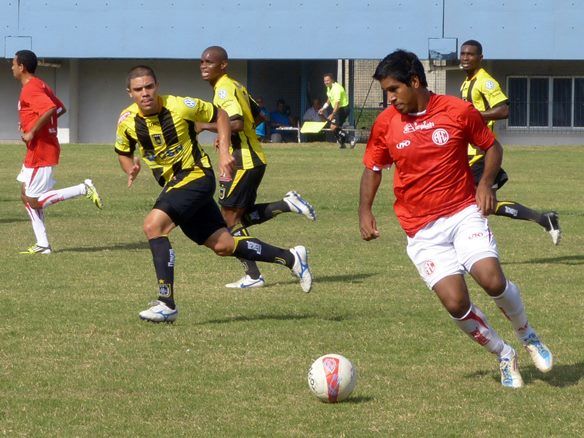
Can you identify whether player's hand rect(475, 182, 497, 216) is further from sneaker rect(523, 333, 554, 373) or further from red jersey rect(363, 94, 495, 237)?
sneaker rect(523, 333, 554, 373)

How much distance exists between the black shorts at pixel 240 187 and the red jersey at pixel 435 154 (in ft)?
13.8

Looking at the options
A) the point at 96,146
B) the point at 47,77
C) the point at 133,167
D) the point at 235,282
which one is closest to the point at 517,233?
the point at 235,282

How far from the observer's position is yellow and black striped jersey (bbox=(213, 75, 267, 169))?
34.5 ft

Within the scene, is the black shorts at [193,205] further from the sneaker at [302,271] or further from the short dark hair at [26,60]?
the short dark hair at [26,60]

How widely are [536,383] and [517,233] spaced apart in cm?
876

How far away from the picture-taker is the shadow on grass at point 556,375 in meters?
6.95

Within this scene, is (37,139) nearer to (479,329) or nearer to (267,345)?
(267,345)

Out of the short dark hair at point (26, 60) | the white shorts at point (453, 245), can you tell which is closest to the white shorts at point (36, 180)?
the short dark hair at point (26, 60)

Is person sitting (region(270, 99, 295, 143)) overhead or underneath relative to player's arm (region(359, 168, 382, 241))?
underneath

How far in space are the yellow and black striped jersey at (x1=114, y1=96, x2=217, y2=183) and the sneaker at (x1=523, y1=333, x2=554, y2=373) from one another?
3066 millimetres

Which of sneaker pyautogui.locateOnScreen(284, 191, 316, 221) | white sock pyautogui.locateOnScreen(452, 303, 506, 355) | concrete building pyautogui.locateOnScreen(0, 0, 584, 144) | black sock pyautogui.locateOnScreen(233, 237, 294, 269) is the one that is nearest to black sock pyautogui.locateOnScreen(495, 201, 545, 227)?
sneaker pyautogui.locateOnScreen(284, 191, 316, 221)

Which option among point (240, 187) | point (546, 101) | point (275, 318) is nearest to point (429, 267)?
point (275, 318)

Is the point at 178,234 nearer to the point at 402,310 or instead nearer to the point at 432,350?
the point at 402,310

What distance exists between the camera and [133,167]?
360 inches
